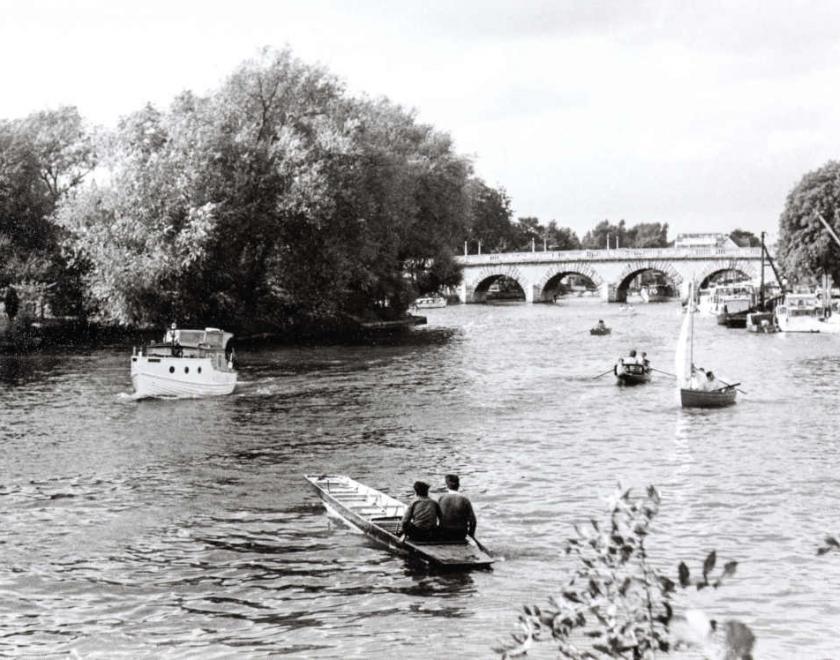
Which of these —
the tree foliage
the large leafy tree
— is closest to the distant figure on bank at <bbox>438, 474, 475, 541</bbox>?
the tree foliage

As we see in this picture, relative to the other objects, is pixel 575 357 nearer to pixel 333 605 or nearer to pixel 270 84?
pixel 270 84

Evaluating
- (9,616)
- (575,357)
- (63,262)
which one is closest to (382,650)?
(9,616)

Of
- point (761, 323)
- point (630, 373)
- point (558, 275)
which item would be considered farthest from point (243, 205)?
point (558, 275)

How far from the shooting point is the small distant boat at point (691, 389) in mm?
41312

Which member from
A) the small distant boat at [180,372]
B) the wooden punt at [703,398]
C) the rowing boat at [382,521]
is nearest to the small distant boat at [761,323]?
the wooden punt at [703,398]

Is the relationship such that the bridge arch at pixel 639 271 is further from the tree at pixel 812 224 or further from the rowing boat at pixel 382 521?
the rowing boat at pixel 382 521

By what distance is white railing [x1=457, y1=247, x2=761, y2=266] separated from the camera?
143625mm

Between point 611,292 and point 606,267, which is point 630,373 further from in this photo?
point 611,292

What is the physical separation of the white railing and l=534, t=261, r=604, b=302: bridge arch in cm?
130

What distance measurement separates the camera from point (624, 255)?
15512 centimetres

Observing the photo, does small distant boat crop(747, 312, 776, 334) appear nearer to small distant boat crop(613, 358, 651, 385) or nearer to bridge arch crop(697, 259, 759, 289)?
small distant boat crop(613, 358, 651, 385)

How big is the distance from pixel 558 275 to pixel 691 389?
123816mm

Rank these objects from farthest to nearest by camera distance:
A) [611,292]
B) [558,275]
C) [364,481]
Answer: [558,275]
[611,292]
[364,481]

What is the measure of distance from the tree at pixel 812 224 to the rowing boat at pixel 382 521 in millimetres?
84325
